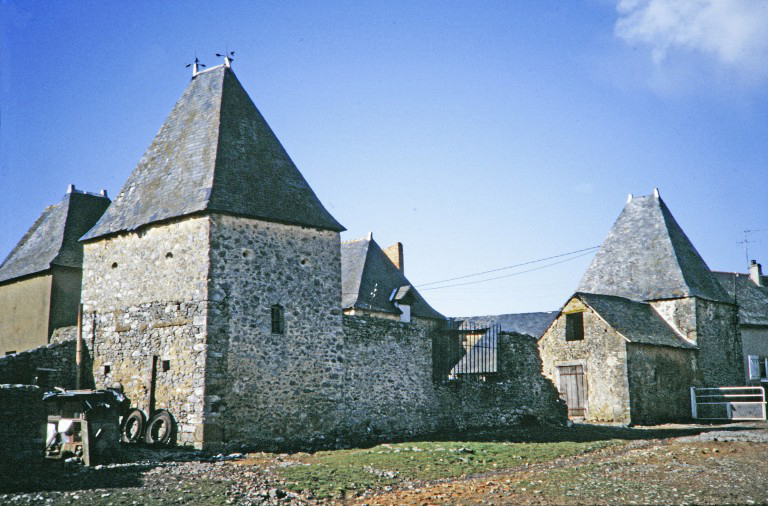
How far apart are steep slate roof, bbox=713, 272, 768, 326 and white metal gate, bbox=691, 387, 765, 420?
524 centimetres

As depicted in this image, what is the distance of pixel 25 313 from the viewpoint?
20.5m

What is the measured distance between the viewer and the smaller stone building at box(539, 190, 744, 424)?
24516 millimetres

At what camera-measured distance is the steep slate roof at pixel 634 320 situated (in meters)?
24.9

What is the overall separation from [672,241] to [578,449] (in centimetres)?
1762

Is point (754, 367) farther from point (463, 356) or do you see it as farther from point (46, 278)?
point (46, 278)

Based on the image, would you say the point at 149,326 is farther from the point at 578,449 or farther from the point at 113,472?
the point at 578,449

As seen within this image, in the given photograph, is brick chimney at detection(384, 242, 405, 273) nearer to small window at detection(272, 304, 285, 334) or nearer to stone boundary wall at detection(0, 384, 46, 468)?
small window at detection(272, 304, 285, 334)

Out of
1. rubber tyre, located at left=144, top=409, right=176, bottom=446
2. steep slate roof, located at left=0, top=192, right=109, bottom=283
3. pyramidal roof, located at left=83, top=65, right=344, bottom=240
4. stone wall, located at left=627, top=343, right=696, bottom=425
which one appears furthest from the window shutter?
steep slate roof, located at left=0, top=192, right=109, bottom=283

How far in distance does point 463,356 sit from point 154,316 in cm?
978

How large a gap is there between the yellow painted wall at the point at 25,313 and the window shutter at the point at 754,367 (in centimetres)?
2849

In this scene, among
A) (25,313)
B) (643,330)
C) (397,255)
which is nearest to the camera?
(25,313)

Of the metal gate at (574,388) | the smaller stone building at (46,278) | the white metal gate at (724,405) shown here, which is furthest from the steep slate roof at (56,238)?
the white metal gate at (724,405)

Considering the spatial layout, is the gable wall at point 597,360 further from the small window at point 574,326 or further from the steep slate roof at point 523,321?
the steep slate roof at point 523,321

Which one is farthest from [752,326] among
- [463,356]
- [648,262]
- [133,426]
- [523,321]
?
[133,426]
